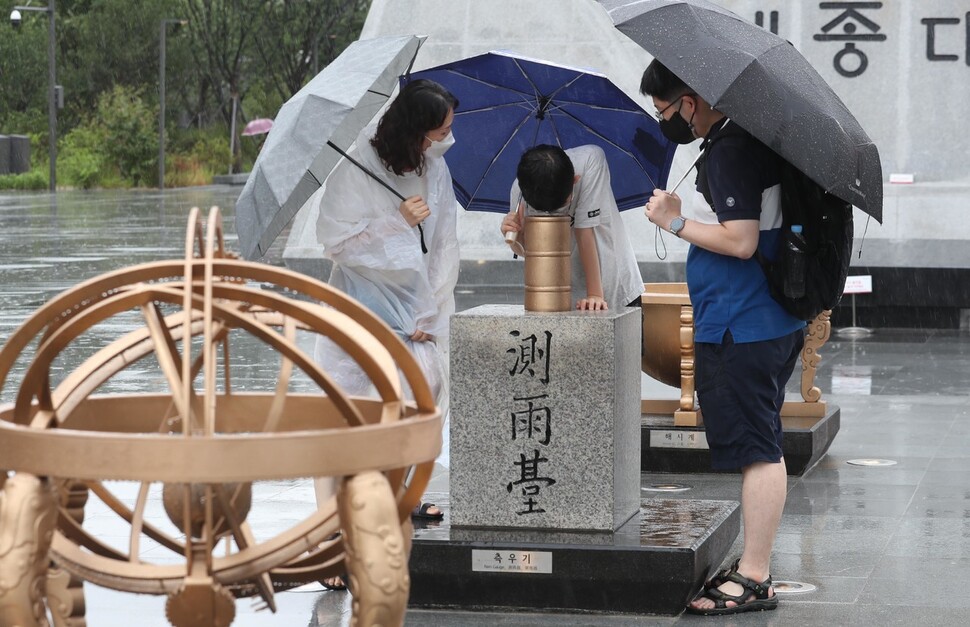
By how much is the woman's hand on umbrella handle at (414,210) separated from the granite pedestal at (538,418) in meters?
0.53

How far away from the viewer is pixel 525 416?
16.4 feet

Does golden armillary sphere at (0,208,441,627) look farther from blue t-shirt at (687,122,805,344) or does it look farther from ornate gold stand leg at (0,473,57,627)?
blue t-shirt at (687,122,805,344)

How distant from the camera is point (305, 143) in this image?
208 inches

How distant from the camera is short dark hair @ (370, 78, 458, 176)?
5383 millimetres

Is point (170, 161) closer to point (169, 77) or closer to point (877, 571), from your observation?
point (169, 77)

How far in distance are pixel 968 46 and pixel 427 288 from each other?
9.63 meters

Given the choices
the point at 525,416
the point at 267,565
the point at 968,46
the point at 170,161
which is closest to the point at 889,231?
the point at 968,46

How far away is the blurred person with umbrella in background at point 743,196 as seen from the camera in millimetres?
4648

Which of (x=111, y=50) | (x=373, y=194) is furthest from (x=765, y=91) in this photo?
(x=111, y=50)

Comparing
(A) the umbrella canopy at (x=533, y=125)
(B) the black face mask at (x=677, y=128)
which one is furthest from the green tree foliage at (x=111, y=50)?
(B) the black face mask at (x=677, y=128)

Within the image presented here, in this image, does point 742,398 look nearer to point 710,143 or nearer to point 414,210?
point 710,143

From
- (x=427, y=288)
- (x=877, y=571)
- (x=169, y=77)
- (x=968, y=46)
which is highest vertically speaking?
(x=169, y=77)

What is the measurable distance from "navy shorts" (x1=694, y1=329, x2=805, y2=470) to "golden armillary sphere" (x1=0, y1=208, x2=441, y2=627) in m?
1.78

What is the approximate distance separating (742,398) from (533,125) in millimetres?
2048
